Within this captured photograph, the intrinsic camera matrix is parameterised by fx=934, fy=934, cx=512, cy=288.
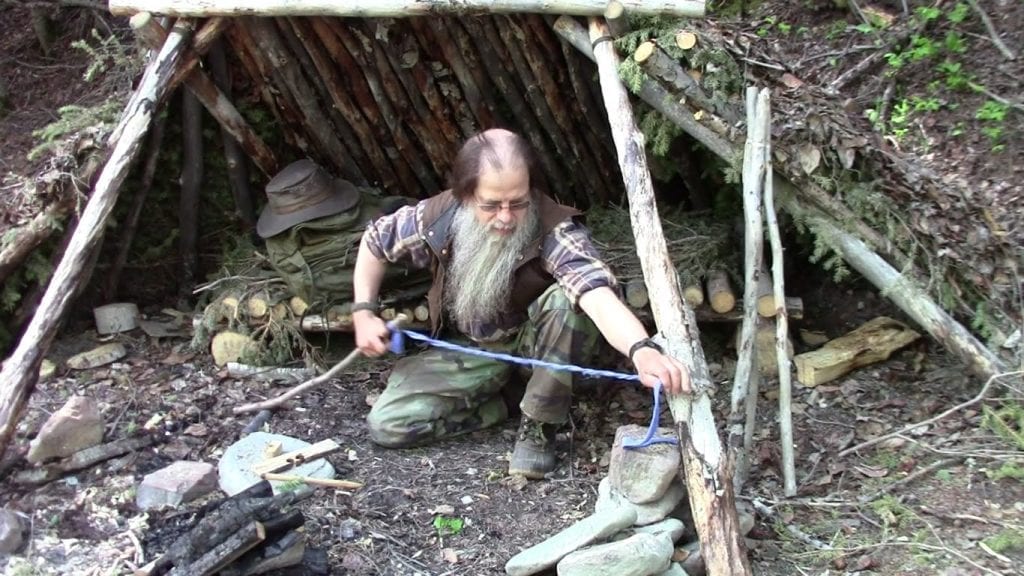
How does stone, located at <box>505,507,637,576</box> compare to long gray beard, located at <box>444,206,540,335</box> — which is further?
long gray beard, located at <box>444,206,540,335</box>

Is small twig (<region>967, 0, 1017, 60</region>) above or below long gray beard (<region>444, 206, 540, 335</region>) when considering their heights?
above

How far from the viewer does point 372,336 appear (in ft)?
13.3

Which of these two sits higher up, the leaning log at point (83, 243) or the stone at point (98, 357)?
the leaning log at point (83, 243)

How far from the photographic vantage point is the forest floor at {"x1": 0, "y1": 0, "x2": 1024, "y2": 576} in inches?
140

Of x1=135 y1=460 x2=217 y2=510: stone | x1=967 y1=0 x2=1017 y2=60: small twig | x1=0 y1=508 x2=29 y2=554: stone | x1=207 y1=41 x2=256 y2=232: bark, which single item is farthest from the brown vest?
x1=967 y1=0 x2=1017 y2=60: small twig

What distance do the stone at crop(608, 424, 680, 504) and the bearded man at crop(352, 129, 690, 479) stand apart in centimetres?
40

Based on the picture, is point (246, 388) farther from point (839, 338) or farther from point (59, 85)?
point (839, 338)

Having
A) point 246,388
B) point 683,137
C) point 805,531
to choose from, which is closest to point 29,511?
point 246,388

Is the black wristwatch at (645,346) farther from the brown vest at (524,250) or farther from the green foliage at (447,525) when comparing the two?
the green foliage at (447,525)

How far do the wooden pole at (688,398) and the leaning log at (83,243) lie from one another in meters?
2.27

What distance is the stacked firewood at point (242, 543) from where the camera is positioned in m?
3.14

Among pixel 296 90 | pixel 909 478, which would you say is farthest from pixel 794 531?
pixel 296 90

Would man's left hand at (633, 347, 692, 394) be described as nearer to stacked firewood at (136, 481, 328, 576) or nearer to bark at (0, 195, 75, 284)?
stacked firewood at (136, 481, 328, 576)

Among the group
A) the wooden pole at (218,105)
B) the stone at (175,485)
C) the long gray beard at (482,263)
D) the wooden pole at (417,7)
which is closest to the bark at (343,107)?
the wooden pole at (417,7)
